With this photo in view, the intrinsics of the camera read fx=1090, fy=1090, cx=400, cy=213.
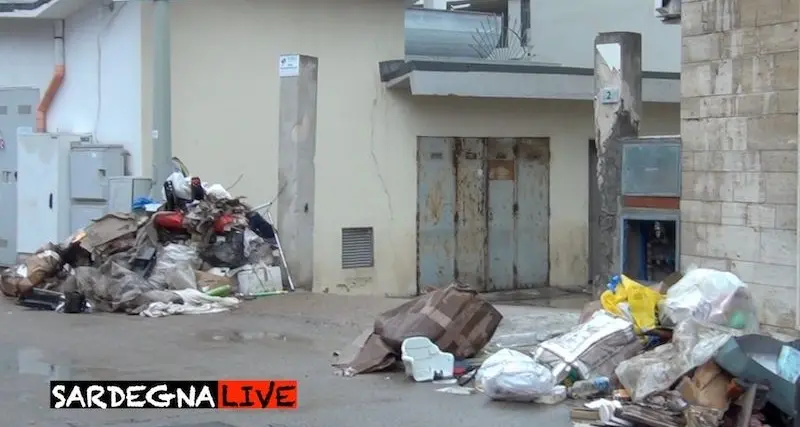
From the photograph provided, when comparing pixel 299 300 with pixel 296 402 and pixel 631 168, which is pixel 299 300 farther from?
pixel 296 402

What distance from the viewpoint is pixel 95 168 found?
14.4m

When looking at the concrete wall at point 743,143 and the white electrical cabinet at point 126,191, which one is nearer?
the concrete wall at point 743,143

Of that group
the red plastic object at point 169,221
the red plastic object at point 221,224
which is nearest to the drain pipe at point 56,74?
the red plastic object at point 169,221

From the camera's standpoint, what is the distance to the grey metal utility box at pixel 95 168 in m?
14.3

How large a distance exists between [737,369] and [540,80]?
992 centimetres

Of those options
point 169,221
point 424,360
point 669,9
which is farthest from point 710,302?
point 169,221

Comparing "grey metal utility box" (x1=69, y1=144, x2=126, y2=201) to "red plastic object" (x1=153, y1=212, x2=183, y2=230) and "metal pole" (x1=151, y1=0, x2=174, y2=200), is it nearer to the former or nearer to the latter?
"metal pole" (x1=151, y1=0, x2=174, y2=200)

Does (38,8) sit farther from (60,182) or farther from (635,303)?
(635,303)

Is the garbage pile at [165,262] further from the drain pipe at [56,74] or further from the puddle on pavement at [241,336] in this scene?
the drain pipe at [56,74]

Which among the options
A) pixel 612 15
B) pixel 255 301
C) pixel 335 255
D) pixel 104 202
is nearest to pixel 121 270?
pixel 255 301

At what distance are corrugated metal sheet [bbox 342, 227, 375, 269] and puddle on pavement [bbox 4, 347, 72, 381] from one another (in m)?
7.13

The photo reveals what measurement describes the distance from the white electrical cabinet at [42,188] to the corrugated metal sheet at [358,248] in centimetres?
397

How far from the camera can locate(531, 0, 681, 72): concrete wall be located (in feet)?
65.5

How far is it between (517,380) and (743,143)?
3969mm
